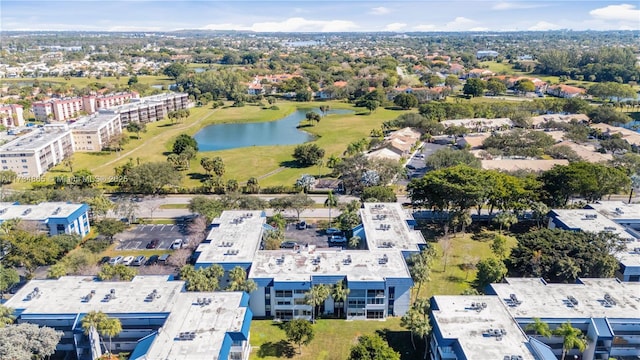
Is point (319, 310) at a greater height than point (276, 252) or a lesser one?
lesser

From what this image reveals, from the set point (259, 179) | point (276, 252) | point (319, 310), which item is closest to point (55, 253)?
point (276, 252)

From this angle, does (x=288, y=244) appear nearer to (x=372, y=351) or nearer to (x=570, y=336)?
(x=372, y=351)

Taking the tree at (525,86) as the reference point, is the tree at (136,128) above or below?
below

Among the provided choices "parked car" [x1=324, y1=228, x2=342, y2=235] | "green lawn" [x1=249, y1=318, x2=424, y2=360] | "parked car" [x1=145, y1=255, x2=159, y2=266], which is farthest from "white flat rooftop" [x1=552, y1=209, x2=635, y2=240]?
"parked car" [x1=145, y1=255, x2=159, y2=266]

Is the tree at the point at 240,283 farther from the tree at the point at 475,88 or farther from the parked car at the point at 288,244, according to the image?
the tree at the point at 475,88

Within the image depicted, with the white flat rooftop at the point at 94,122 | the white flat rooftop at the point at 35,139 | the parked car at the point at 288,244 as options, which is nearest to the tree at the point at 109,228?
the parked car at the point at 288,244

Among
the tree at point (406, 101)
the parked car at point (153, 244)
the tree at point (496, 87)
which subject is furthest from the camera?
the tree at point (496, 87)

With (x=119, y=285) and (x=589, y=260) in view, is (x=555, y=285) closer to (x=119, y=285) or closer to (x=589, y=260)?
(x=589, y=260)
